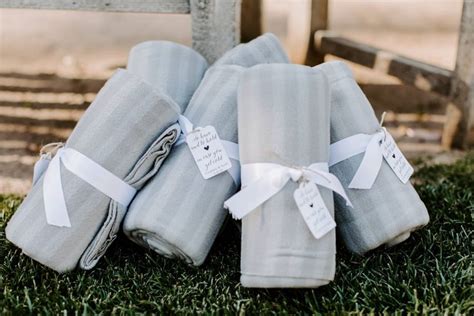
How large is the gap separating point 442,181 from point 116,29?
2.73 meters

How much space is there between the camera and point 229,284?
1.89 m

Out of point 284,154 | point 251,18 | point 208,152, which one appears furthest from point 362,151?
point 251,18

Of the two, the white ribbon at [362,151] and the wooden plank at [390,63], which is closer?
the white ribbon at [362,151]

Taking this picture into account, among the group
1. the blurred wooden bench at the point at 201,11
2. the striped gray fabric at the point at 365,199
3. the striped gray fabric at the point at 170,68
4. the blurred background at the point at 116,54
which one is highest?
the blurred wooden bench at the point at 201,11

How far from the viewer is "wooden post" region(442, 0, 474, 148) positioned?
2.73 m

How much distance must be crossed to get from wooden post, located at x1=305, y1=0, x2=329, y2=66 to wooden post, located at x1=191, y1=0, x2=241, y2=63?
1.18 m

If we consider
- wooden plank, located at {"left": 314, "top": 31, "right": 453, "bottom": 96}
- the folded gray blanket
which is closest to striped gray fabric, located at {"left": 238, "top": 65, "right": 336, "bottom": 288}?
the folded gray blanket

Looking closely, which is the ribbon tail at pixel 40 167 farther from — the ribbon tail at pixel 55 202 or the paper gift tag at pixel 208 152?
the paper gift tag at pixel 208 152

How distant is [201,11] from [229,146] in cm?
64

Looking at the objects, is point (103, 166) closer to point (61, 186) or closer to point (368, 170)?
point (61, 186)

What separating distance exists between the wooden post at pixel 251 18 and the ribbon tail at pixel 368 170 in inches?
73.5

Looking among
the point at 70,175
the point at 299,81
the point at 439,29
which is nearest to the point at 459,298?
the point at 299,81

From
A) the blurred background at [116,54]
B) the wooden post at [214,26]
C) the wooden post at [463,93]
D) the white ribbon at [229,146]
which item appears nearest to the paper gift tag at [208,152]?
the white ribbon at [229,146]

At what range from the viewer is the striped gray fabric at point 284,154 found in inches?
69.4
